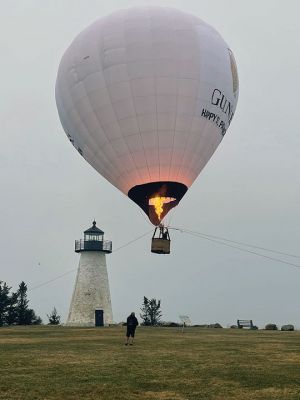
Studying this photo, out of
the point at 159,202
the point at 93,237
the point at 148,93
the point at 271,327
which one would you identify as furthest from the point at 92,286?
the point at 148,93

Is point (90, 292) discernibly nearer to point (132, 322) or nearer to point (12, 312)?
point (12, 312)

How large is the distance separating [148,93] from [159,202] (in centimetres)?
677

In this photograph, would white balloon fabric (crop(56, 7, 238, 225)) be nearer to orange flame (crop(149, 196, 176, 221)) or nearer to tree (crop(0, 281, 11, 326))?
orange flame (crop(149, 196, 176, 221))

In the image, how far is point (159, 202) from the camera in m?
31.5

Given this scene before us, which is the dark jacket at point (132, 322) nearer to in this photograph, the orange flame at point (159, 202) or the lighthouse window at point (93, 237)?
the orange flame at point (159, 202)

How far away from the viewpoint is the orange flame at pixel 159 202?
3142 centimetres

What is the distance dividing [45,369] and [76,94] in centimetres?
1940

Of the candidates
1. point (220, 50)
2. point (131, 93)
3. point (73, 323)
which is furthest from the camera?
point (73, 323)

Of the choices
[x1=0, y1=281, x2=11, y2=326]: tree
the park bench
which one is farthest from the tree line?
the park bench

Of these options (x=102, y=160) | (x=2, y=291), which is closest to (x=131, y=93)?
(x=102, y=160)

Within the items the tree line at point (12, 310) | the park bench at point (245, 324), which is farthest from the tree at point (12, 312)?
the park bench at point (245, 324)

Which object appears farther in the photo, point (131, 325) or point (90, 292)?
point (90, 292)

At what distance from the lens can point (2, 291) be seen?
65812 mm

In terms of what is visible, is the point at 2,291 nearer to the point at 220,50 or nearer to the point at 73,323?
the point at 73,323
